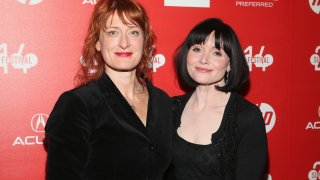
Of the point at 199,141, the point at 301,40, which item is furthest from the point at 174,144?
the point at 301,40

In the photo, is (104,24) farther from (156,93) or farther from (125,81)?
(156,93)

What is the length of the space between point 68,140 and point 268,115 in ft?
5.14

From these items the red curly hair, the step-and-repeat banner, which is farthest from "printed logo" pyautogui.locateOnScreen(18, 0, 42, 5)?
the red curly hair

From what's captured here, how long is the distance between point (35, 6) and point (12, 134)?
28.4 inches

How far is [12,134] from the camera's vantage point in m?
2.04

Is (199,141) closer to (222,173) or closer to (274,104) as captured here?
(222,173)

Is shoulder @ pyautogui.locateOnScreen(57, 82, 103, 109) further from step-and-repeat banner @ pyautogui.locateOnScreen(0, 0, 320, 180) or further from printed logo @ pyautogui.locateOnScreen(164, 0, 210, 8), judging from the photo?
printed logo @ pyautogui.locateOnScreen(164, 0, 210, 8)

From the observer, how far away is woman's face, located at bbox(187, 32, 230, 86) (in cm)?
180

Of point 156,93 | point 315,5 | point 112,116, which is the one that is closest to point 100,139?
point 112,116

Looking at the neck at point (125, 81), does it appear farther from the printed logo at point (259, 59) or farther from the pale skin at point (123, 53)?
the printed logo at point (259, 59)

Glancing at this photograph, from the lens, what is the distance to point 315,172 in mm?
2656

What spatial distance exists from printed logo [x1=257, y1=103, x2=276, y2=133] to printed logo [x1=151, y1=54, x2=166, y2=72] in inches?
29.8

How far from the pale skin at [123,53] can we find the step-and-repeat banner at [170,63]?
0.52 metres

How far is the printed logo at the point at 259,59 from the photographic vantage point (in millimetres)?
2412
